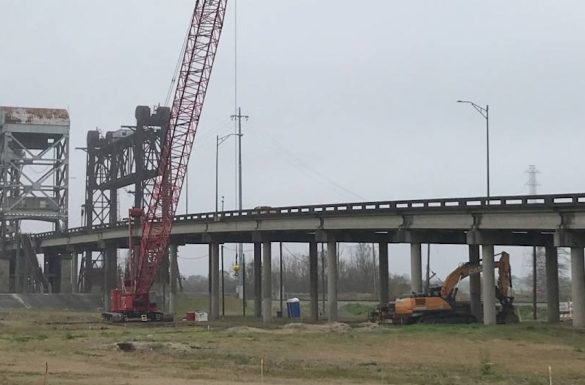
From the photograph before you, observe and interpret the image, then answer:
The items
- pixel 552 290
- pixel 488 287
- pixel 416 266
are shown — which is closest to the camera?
pixel 488 287

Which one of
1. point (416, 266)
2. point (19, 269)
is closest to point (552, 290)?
point (416, 266)

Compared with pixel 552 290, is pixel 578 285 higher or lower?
higher

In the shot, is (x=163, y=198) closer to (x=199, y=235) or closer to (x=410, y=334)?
(x=199, y=235)

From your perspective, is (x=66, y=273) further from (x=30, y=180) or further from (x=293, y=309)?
(x=293, y=309)

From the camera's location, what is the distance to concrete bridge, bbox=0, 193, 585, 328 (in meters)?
45.3

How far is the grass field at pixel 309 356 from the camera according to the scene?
23.9 m

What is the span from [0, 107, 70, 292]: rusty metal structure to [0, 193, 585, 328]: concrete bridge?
1943 inches

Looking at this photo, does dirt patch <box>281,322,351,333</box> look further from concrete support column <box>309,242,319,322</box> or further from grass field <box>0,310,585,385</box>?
concrete support column <box>309,242,319,322</box>

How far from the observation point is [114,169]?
116 metres

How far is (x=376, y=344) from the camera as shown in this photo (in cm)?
3825

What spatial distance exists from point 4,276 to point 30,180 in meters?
16.8

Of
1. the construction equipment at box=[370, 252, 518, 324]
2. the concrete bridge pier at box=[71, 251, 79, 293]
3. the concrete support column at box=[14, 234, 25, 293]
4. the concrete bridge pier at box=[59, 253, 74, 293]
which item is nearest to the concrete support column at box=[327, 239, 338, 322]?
the construction equipment at box=[370, 252, 518, 324]

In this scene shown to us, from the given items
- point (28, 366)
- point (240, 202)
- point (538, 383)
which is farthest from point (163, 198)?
point (538, 383)

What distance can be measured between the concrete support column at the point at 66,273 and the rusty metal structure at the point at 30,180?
212cm
